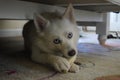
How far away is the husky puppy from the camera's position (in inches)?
42.2

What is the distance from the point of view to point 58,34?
3.64 feet

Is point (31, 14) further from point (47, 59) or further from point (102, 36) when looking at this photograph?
point (102, 36)

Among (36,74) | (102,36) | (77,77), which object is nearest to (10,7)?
(36,74)

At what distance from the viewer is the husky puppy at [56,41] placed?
3.52ft

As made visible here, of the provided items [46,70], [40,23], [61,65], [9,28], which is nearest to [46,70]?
[46,70]

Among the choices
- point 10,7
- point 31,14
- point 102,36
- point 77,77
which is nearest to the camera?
point 77,77

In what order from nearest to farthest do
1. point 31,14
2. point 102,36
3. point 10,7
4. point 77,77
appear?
1. point 77,77
2. point 10,7
3. point 31,14
4. point 102,36

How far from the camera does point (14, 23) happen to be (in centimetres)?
325

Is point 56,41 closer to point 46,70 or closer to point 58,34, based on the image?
point 58,34

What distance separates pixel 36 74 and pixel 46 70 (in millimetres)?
88

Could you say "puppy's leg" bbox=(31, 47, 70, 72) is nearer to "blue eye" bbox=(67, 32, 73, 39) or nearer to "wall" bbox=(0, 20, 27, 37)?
"blue eye" bbox=(67, 32, 73, 39)

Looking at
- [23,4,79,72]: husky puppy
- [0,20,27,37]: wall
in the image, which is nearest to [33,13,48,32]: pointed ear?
[23,4,79,72]: husky puppy

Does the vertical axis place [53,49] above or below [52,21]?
below

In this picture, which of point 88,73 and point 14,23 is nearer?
point 88,73
